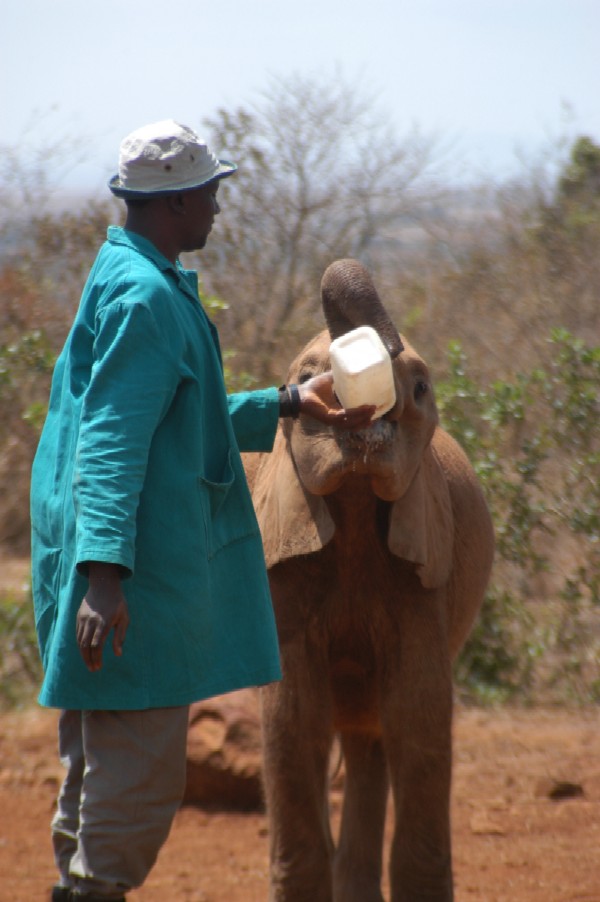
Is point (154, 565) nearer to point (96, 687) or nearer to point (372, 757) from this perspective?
point (96, 687)

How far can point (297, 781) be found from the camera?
13.7 ft

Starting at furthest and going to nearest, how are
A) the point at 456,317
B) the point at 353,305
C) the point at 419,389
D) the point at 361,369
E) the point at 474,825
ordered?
the point at 456,317
the point at 474,825
the point at 419,389
the point at 353,305
the point at 361,369

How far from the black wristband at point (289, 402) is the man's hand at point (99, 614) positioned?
975 mm

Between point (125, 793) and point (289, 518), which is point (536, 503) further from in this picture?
point (125, 793)

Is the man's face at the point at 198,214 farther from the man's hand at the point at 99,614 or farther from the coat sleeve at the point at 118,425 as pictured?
the man's hand at the point at 99,614

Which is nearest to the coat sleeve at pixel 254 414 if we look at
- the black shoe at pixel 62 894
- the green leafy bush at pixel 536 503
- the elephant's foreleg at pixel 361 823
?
the black shoe at pixel 62 894

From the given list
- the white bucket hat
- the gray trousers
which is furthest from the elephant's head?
the gray trousers

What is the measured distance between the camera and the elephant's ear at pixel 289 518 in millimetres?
4074

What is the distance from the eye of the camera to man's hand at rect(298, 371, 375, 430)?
12.2 ft

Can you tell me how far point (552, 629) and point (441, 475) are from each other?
12.8 ft

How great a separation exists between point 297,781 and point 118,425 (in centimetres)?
160

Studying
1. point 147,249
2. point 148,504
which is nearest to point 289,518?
point 148,504

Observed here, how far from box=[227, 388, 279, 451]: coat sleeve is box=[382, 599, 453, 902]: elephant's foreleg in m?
0.83

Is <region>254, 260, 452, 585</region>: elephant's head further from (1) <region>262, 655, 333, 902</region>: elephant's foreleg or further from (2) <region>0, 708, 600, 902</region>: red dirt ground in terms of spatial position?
(2) <region>0, 708, 600, 902</region>: red dirt ground
